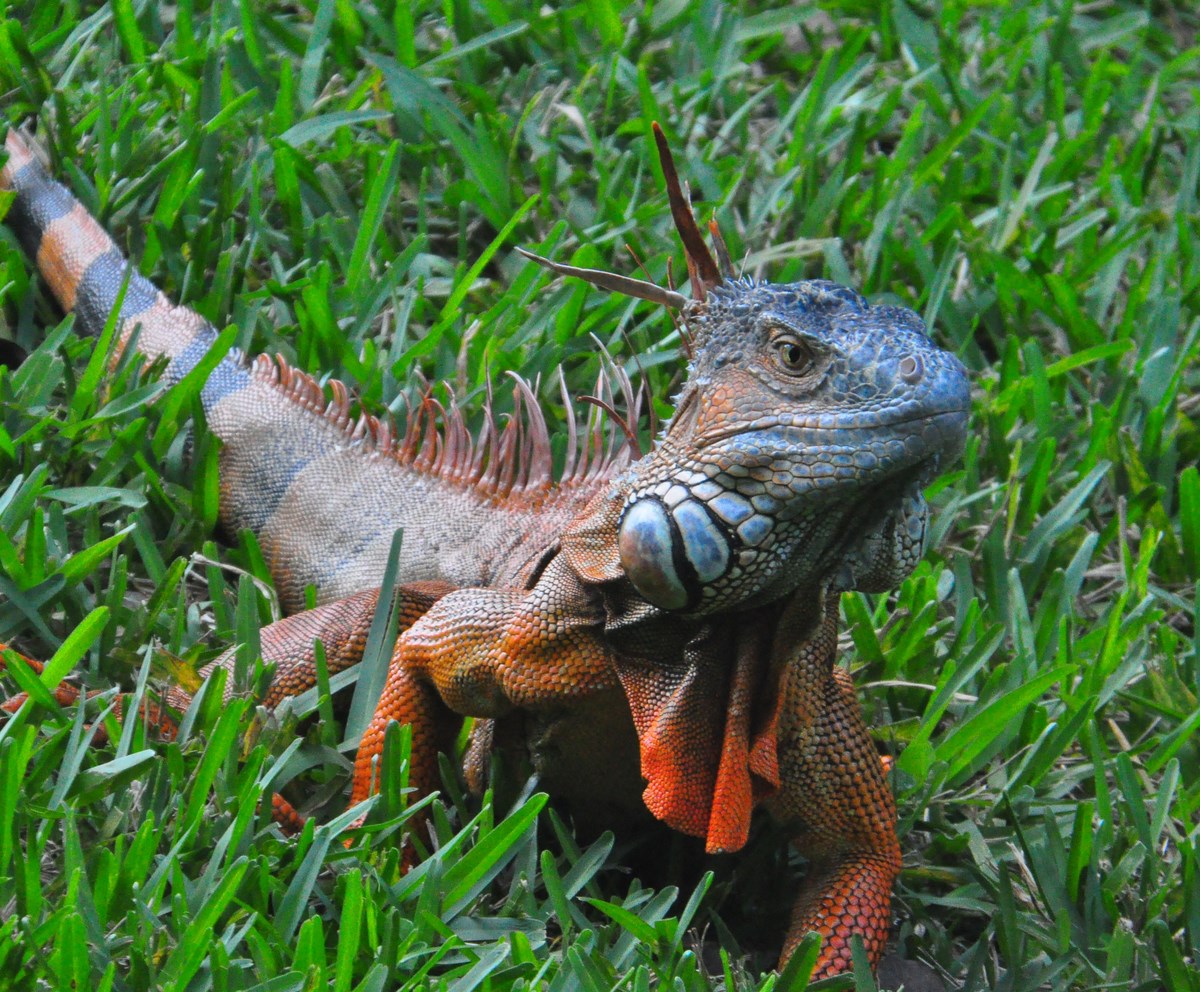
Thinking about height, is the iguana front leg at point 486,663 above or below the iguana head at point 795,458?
below

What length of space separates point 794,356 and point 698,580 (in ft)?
1.35

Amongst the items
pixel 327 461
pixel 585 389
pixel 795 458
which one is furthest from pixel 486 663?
pixel 585 389

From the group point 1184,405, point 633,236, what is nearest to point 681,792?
point 633,236

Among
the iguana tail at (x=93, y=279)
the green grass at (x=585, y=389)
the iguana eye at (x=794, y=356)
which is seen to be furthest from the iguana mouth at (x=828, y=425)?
the iguana tail at (x=93, y=279)

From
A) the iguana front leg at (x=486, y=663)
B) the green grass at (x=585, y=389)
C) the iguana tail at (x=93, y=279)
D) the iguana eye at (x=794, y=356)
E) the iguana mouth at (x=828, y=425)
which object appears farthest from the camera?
the iguana tail at (x=93, y=279)

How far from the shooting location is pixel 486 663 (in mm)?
3154

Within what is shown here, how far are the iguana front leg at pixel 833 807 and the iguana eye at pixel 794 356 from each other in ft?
1.53

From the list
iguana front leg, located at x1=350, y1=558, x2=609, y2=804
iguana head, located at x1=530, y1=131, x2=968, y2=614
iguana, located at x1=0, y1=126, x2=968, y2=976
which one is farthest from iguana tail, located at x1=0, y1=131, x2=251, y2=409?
iguana head, located at x1=530, y1=131, x2=968, y2=614

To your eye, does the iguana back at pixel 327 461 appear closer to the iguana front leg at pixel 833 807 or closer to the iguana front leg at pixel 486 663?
the iguana front leg at pixel 486 663

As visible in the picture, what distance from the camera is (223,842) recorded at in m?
2.85

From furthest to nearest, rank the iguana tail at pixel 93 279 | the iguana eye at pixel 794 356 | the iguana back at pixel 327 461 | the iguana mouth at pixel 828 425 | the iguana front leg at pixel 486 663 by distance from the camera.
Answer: the iguana tail at pixel 93 279 → the iguana back at pixel 327 461 → the iguana front leg at pixel 486 663 → the iguana eye at pixel 794 356 → the iguana mouth at pixel 828 425

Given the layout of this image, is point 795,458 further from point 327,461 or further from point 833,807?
point 327,461

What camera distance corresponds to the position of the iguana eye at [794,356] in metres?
2.75

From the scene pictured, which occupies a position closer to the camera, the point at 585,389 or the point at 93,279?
the point at 93,279
